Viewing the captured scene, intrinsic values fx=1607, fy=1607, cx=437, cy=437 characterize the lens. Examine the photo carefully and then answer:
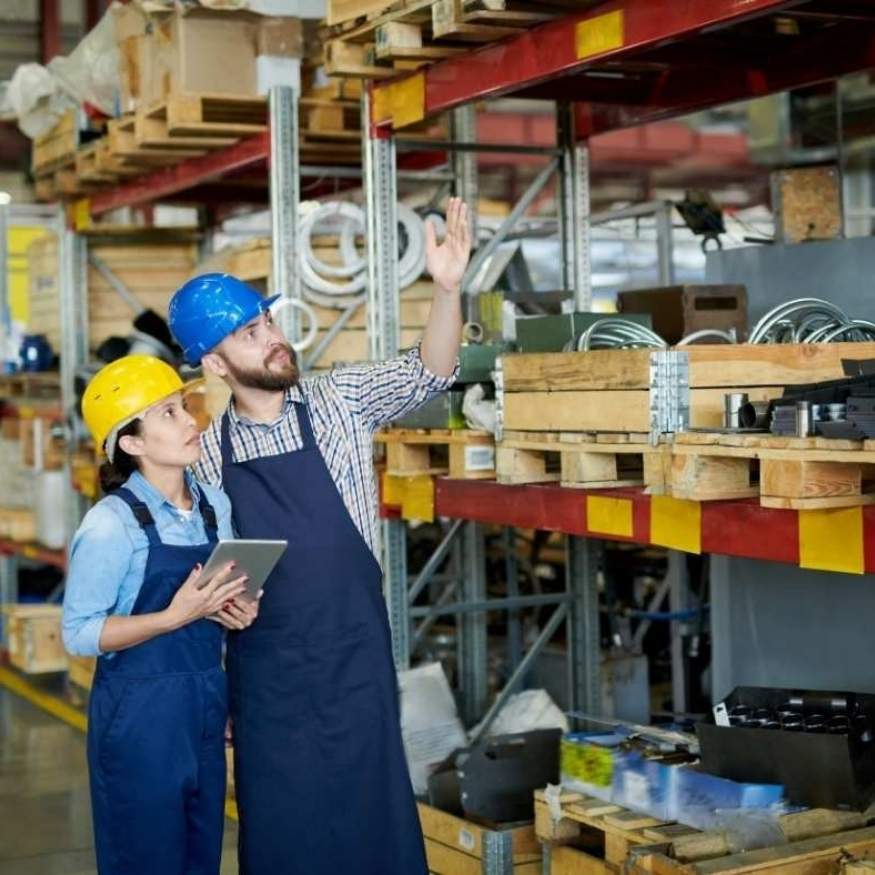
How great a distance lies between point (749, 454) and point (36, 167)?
7.61m

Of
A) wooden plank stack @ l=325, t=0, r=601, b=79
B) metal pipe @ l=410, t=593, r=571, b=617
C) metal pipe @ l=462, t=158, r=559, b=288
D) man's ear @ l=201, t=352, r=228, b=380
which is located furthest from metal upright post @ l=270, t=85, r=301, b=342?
man's ear @ l=201, t=352, r=228, b=380

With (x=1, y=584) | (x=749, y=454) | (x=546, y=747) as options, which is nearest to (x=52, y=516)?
(x=1, y=584)

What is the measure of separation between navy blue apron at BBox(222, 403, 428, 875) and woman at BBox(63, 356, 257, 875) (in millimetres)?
187

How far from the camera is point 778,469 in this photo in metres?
4.29

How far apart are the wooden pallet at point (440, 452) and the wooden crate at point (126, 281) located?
4594 millimetres

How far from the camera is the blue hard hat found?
15.4 feet

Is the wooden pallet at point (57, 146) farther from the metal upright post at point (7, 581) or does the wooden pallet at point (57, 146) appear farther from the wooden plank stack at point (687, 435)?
the wooden plank stack at point (687, 435)

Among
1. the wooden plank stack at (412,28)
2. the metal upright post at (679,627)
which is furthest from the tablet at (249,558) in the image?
the metal upright post at (679,627)

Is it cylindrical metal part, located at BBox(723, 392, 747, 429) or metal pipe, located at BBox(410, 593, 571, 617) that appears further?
metal pipe, located at BBox(410, 593, 571, 617)

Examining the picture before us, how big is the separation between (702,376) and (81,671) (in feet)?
21.5

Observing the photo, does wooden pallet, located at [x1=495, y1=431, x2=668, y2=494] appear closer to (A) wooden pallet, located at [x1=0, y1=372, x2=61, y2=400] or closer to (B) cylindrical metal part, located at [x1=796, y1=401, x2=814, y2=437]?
(B) cylindrical metal part, located at [x1=796, y1=401, x2=814, y2=437]

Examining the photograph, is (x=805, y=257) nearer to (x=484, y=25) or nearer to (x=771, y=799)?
(x=484, y=25)

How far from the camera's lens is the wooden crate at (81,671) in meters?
10.1

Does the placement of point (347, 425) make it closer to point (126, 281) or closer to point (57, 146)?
point (57, 146)
